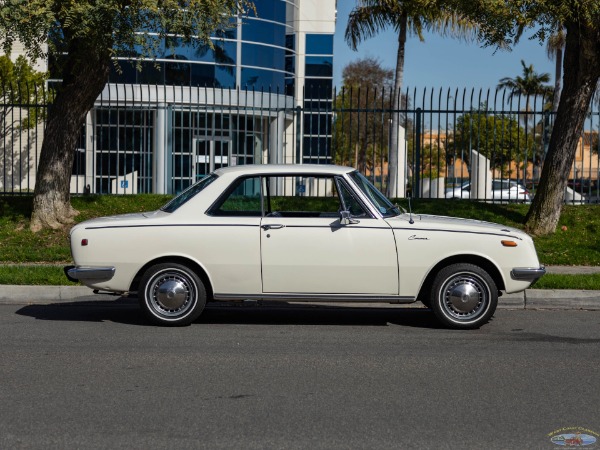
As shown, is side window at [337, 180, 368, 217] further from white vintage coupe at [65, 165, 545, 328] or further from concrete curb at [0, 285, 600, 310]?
concrete curb at [0, 285, 600, 310]

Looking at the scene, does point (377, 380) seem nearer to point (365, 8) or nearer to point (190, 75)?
point (365, 8)

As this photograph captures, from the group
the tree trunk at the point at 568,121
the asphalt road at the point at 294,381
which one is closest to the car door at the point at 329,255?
the asphalt road at the point at 294,381

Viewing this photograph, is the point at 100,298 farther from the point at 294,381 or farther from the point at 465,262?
the point at 294,381

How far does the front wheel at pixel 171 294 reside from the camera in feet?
30.4

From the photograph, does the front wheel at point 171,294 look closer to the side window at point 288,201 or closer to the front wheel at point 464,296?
the side window at point 288,201

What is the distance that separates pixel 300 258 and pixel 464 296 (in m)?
1.65

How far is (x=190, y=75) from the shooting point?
36.5 m

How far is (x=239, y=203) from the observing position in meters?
9.46

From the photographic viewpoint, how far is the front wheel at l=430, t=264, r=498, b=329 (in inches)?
364

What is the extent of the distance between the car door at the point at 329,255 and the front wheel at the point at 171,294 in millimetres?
694

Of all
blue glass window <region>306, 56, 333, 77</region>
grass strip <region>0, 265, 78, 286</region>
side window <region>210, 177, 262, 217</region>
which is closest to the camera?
side window <region>210, 177, 262, 217</region>

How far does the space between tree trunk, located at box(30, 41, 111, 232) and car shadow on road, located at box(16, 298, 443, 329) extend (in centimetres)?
515

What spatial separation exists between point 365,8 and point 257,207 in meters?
21.2

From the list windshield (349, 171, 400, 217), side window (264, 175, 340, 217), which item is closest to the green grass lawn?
windshield (349, 171, 400, 217)
